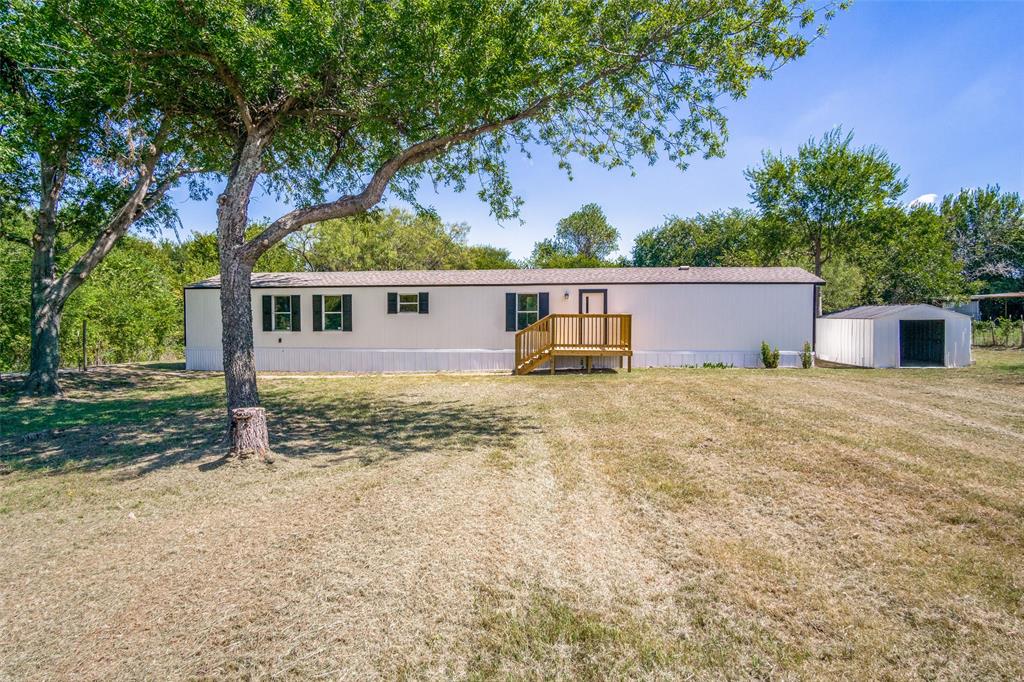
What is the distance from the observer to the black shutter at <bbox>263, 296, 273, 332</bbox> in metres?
15.4

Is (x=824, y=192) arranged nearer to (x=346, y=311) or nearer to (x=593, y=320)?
(x=593, y=320)

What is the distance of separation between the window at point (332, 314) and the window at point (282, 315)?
1.21 meters

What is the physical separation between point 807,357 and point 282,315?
16663mm

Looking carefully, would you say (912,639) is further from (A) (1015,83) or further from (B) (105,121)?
(B) (105,121)

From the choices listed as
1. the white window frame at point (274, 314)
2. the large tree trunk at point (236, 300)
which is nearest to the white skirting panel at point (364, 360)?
the white window frame at point (274, 314)

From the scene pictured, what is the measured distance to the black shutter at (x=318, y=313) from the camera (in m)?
15.3

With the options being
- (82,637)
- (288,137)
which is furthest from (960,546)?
(288,137)

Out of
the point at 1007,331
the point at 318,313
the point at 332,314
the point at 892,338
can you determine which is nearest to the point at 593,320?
the point at 332,314

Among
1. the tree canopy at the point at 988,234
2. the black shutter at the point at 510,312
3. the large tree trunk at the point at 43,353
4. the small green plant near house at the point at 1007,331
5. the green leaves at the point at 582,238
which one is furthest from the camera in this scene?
the green leaves at the point at 582,238

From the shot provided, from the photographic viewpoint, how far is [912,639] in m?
2.43

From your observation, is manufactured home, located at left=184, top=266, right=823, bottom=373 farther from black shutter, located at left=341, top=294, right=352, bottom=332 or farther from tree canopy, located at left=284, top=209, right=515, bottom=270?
tree canopy, located at left=284, top=209, right=515, bottom=270

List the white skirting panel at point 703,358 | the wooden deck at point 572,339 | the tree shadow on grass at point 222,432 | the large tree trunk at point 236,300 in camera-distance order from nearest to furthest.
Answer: the tree shadow on grass at point 222,432 → the large tree trunk at point 236,300 → the wooden deck at point 572,339 → the white skirting panel at point 703,358

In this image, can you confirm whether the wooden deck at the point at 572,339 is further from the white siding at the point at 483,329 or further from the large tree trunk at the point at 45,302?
the large tree trunk at the point at 45,302

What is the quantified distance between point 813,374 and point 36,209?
19.5 metres
